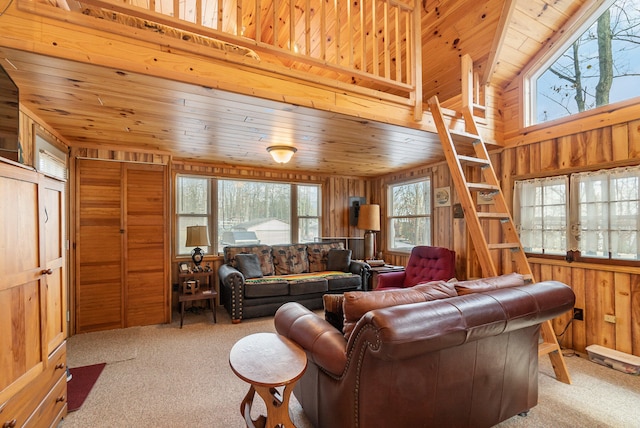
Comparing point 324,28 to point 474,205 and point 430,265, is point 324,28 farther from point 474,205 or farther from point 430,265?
point 430,265

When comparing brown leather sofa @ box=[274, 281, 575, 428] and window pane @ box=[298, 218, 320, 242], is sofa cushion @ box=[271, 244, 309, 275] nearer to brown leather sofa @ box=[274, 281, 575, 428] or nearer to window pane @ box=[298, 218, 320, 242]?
window pane @ box=[298, 218, 320, 242]

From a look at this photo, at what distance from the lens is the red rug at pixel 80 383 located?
215 centimetres

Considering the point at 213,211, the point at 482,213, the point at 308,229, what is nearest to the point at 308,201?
the point at 308,229

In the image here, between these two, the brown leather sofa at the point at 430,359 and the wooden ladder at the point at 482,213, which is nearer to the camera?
the brown leather sofa at the point at 430,359

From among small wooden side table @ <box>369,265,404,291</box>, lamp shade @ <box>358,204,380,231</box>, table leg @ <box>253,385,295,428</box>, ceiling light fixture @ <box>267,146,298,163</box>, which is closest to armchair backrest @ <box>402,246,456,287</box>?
small wooden side table @ <box>369,265,404,291</box>

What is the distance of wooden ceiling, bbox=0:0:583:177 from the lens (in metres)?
2.01

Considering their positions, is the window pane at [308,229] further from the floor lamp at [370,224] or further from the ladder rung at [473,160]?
the ladder rung at [473,160]

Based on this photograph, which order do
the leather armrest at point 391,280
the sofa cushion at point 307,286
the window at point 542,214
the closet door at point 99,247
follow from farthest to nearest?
1. the sofa cushion at point 307,286
2. the leather armrest at point 391,280
3. the closet door at point 99,247
4. the window at point 542,214

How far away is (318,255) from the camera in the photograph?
5.16m

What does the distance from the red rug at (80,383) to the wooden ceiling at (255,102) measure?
7.36 feet

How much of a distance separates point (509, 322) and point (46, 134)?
13.3ft

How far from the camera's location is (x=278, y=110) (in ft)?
7.96

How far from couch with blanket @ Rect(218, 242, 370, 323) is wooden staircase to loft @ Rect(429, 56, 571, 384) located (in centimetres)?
238

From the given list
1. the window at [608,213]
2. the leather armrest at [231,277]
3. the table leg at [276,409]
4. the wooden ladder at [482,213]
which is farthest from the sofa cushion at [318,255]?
the table leg at [276,409]
